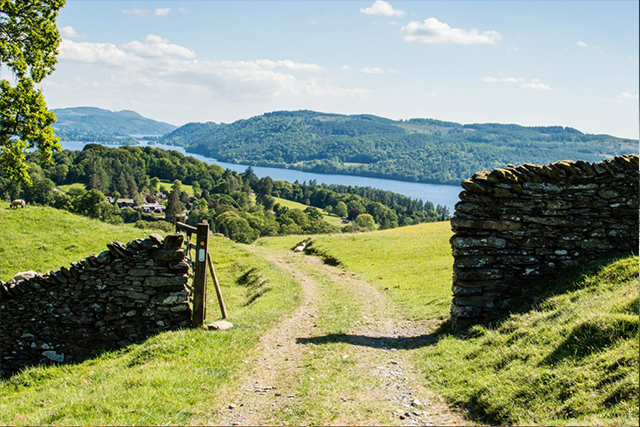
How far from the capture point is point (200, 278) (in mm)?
13961

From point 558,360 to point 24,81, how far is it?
22.9 m

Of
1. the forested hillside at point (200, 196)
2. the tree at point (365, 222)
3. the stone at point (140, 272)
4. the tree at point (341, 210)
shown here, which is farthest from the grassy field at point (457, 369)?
the tree at point (341, 210)

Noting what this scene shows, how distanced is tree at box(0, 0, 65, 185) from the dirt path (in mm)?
14676

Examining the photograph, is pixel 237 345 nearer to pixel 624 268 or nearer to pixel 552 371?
pixel 552 371

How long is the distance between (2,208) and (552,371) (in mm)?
36062

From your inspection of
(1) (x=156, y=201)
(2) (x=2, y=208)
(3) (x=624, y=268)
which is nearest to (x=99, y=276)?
(3) (x=624, y=268)

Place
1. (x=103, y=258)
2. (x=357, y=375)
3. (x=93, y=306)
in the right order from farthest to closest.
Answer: (x=93, y=306)
(x=103, y=258)
(x=357, y=375)

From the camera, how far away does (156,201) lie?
14850 cm

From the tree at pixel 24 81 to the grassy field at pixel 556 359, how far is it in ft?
62.8

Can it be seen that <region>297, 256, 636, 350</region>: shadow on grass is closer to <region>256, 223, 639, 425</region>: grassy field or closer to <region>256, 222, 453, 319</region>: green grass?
<region>256, 223, 639, 425</region>: grassy field

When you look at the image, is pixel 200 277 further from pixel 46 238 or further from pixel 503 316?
pixel 46 238

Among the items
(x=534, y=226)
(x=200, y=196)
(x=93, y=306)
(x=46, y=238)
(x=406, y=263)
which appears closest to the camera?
(x=534, y=226)

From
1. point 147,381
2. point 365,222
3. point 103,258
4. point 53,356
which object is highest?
point 103,258

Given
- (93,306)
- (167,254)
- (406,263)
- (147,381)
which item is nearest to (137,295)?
(93,306)
